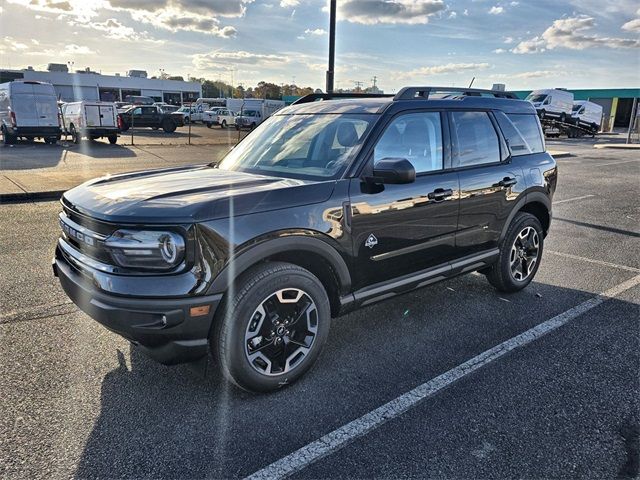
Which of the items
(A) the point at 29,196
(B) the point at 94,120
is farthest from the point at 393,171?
(B) the point at 94,120

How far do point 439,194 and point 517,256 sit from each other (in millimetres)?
1562

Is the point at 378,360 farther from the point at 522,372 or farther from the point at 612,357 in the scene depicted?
the point at 612,357

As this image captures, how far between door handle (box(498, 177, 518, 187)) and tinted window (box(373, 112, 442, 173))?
857mm

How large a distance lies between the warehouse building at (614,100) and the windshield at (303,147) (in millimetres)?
56535

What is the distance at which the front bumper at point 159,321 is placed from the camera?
8.57 feet

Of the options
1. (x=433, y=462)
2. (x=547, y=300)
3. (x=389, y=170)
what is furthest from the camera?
(x=547, y=300)

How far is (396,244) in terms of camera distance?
3.60 metres

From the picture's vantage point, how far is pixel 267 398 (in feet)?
10.0

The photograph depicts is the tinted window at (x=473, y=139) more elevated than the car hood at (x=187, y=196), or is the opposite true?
the tinted window at (x=473, y=139)

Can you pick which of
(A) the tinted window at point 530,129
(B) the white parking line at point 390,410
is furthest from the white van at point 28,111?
(B) the white parking line at point 390,410

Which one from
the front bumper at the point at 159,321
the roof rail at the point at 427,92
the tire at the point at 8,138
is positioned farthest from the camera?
the tire at the point at 8,138

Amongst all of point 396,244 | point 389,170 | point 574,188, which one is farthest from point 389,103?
point 574,188

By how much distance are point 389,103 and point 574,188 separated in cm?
1072

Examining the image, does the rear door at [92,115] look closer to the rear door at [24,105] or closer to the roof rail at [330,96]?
the rear door at [24,105]
